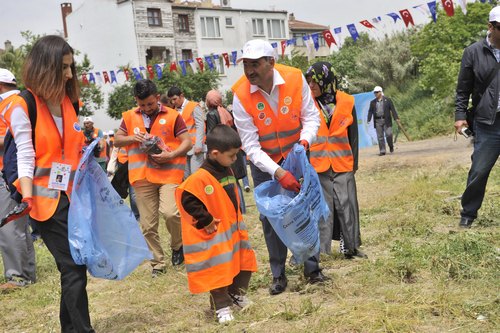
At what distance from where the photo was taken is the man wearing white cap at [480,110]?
612 cm

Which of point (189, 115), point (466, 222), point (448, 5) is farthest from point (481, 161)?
point (448, 5)

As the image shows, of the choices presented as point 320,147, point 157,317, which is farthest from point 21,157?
point 320,147

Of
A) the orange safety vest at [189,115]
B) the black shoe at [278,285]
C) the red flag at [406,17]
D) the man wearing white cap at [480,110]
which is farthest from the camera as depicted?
the red flag at [406,17]

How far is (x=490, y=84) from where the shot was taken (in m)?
6.14

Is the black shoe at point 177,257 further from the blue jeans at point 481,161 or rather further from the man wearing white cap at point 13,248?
the blue jeans at point 481,161

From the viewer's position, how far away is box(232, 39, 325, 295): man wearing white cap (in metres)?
4.68

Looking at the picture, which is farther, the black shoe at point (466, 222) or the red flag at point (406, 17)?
the red flag at point (406, 17)

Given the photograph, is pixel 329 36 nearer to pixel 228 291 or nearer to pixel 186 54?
pixel 228 291

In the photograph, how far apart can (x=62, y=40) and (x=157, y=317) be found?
2101mm

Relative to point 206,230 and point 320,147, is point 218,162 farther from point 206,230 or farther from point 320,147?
point 320,147

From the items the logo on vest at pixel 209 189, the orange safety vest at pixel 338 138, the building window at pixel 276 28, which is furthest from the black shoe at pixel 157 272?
the building window at pixel 276 28

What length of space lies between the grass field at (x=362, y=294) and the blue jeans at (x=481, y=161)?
0.83 ft

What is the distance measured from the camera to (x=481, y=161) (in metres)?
6.30

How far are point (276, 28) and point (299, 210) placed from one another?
5421cm
